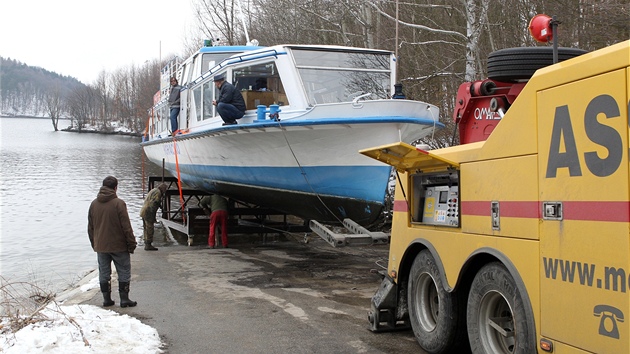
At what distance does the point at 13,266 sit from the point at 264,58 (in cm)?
700

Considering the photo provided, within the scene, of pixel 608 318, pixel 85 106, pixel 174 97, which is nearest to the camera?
pixel 608 318

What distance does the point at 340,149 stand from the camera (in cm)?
915

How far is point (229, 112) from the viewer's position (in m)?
10.1

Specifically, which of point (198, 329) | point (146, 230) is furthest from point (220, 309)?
point (146, 230)

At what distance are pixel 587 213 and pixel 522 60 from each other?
2.17m

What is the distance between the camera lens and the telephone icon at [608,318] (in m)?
2.85

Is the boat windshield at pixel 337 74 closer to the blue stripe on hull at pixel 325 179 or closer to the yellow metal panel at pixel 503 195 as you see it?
the blue stripe on hull at pixel 325 179

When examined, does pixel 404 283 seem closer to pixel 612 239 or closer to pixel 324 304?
pixel 324 304

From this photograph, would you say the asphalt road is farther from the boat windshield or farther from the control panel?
the boat windshield

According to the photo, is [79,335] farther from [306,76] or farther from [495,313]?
[306,76]

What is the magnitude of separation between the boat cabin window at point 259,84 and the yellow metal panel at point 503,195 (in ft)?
19.3

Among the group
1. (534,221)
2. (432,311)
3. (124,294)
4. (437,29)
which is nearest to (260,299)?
(124,294)

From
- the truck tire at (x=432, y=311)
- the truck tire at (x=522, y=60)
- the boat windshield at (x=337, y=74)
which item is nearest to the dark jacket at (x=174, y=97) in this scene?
the boat windshield at (x=337, y=74)

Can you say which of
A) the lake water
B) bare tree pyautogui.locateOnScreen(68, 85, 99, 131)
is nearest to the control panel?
the lake water
